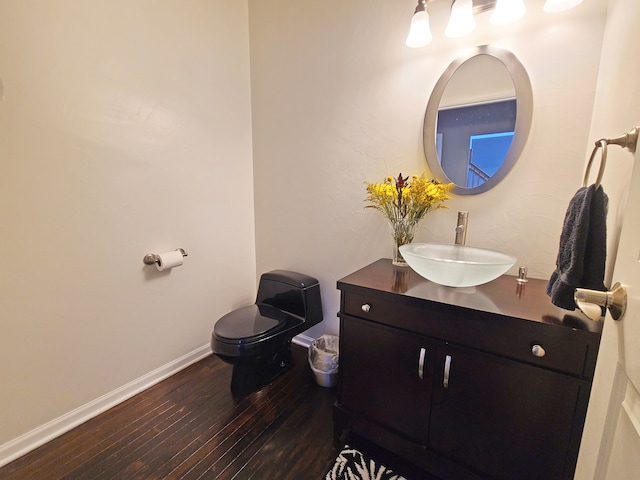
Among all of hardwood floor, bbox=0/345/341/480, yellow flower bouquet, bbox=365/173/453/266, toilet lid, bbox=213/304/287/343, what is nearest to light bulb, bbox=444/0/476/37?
yellow flower bouquet, bbox=365/173/453/266

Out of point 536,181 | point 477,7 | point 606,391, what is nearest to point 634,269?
point 606,391

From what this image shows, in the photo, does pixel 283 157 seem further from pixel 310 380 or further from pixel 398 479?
pixel 398 479

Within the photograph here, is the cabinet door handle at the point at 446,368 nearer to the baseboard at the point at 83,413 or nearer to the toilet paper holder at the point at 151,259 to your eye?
the toilet paper holder at the point at 151,259

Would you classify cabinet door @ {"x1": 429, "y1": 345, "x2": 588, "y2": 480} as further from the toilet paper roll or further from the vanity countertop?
the toilet paper roll

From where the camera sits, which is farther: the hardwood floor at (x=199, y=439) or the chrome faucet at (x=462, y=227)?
the chrome faucet at (x=462, y=227)

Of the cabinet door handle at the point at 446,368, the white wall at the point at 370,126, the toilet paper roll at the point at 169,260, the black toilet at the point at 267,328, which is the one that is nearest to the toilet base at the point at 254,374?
the black toilet at the point at 267,328

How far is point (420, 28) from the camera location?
1342 millimetres

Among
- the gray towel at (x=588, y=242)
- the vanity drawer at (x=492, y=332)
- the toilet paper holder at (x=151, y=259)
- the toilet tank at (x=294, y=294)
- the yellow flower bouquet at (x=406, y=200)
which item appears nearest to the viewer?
the gray towel at (x=588, y=242)

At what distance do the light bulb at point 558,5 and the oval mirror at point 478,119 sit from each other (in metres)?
0.18

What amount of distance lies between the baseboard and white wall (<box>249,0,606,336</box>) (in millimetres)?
934

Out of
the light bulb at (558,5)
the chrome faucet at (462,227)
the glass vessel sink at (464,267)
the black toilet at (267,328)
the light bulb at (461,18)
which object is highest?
the light bulb at (461,18)

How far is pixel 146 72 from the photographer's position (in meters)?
1.55

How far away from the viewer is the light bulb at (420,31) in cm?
133

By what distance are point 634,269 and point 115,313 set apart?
1.98 metres
